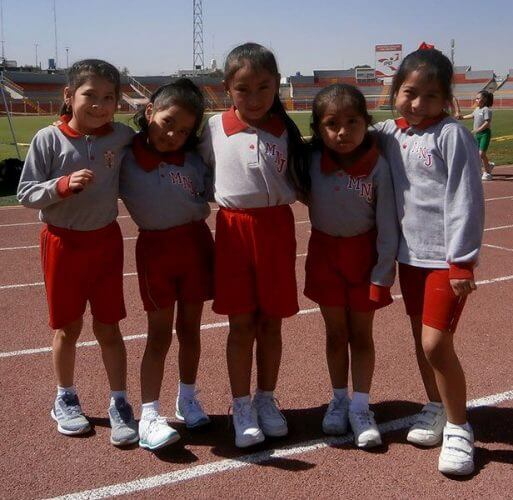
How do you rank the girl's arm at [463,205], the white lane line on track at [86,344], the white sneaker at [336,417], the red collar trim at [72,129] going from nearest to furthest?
1. the girl's arm at [463,205]
2. the red collar trim at [72,129]
3. the white sneaker at [336,417]
4. the white lane line on track at [86,344]

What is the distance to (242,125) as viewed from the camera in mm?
3242

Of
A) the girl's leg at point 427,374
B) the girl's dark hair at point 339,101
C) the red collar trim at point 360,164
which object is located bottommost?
the girl's leg at point 427,374

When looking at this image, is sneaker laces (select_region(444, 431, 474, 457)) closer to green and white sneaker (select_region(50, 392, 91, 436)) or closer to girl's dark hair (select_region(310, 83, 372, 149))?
girl's dark hair (select_region(310, 83, 372, 149))

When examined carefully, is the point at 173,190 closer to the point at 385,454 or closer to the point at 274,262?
the point at 274,262

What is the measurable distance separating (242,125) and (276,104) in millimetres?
215

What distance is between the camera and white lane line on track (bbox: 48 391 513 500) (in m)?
2.96

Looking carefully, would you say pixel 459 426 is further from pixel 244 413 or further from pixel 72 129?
pixel 72 129

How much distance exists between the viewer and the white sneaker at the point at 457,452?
3.03 m

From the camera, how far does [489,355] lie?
452 centimetres

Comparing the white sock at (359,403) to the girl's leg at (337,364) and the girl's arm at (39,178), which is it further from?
the girl's arm at (39,178)

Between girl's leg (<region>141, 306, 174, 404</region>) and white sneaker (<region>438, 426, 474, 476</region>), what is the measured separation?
1.43 meters

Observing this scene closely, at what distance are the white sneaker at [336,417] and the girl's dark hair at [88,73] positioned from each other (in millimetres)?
1923

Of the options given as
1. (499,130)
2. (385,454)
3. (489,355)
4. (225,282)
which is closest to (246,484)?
(385,454)

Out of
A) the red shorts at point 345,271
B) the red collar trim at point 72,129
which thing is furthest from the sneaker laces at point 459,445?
the red collar trim at point 72,129
